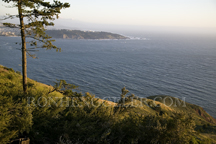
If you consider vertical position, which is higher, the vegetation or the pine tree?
the pine tree

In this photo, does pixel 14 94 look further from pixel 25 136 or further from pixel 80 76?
pixel 80 76

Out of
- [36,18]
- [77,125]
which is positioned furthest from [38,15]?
[77,125]

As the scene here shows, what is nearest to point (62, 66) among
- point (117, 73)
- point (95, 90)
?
point (117, 73)

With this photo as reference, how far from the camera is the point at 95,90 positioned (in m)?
42.2

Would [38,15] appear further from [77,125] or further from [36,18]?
[77,125]

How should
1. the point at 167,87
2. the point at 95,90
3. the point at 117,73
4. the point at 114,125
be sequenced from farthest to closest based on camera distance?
the point at 117,73, the point at 167,87, the point at 95,90, the point at 114,125

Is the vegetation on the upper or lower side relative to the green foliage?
lower

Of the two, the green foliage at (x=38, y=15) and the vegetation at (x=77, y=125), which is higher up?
the green foliage at (x=38, y=15)

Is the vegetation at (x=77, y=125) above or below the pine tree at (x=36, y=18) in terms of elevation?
A: below

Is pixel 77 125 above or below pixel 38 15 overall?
below

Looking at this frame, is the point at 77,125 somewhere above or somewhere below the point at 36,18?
below

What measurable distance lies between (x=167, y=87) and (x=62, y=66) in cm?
3357

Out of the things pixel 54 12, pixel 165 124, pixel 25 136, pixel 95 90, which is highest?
pixel 54 12

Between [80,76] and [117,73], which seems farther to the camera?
[117,73]
